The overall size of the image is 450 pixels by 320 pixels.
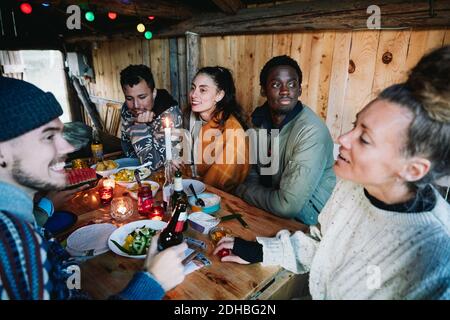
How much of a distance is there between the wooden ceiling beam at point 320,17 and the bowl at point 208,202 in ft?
8.16

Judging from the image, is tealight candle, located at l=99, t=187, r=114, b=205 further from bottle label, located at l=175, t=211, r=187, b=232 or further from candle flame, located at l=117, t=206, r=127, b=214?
bottle label, located at l=175, t=211, r=187, b=232

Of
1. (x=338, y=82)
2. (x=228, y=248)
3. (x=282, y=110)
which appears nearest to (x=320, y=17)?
(x=338, y=82)

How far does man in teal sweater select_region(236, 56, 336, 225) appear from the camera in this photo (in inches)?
96.7

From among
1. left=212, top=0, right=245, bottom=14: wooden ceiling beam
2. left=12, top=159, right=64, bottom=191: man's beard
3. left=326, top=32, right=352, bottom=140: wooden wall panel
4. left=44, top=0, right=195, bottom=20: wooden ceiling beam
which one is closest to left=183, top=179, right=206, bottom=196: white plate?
left=12, top=159, right=64, bottom=191: man's beard

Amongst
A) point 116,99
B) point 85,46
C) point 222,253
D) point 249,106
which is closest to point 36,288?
point 222,253

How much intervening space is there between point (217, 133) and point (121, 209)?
4.74ft

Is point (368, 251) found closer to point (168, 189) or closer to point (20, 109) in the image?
point (168, 189)

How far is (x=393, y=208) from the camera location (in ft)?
4.66

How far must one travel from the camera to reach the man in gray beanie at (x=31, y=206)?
99 cm

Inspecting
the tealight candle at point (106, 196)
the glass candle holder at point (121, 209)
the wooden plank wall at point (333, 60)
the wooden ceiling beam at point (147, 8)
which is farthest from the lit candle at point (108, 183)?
the wooden ceiling beam at point (147, 8)

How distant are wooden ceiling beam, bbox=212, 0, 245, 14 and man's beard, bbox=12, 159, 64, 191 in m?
3.63

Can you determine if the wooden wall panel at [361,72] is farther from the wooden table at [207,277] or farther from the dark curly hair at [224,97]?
the wooden table at [207,277]

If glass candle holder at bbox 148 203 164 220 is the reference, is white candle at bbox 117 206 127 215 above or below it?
above
